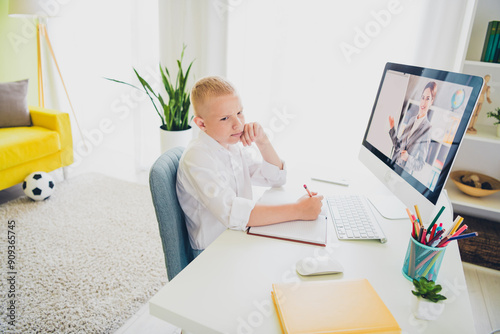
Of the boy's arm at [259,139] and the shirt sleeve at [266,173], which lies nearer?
the boy's arm at [259,139]

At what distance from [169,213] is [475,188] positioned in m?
1.91

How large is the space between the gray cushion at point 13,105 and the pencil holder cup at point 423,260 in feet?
10.2

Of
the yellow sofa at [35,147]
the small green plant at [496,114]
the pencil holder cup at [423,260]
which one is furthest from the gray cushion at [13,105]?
the small green plant at [496,114]

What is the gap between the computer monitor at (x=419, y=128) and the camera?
86 cm

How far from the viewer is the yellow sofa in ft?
7.97

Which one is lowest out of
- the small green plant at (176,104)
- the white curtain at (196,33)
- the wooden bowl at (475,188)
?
the wooden bowl at (475,188)

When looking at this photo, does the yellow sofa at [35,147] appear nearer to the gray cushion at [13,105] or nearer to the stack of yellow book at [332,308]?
the gray cushion at [13,105]

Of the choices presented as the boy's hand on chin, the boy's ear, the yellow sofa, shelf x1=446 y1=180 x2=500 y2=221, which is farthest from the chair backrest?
the yellow sofa

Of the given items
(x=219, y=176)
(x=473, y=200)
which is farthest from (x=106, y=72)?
(x=473, y=200)

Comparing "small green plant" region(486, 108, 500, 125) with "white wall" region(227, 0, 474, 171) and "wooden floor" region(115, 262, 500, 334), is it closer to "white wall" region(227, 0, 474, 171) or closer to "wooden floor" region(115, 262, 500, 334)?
"white wall" region(227, 0, 474, 171)

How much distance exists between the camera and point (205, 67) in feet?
9.65

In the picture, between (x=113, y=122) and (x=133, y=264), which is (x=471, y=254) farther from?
(x=113, y=122)

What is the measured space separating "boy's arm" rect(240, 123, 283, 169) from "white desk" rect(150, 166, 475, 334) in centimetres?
40

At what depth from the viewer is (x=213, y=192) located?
1034 mm
